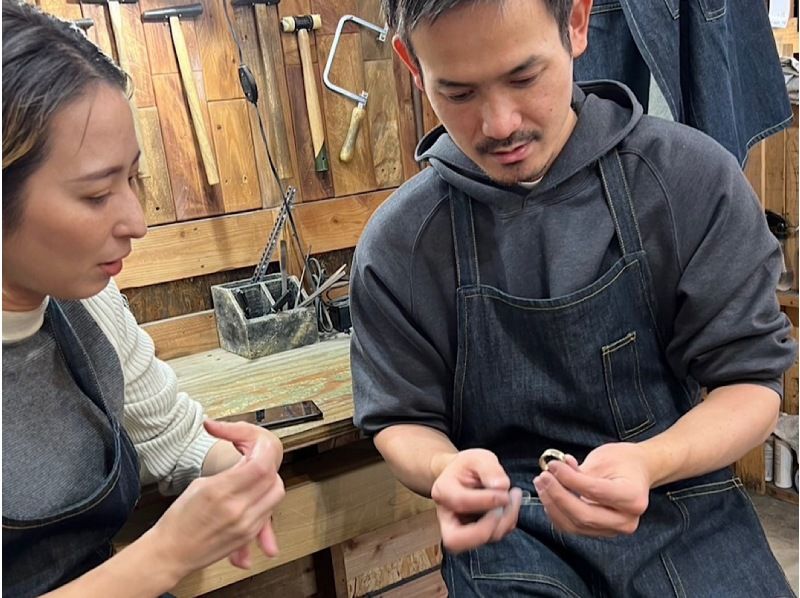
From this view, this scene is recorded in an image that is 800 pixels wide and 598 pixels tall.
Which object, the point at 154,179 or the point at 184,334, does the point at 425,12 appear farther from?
the point at 184,334

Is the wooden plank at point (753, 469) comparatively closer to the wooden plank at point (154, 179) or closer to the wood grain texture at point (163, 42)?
the wooden plank at point (154, 179)

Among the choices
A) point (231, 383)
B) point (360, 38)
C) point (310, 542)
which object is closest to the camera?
point (310, 542)

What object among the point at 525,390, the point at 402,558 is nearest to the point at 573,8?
the point at 525,390

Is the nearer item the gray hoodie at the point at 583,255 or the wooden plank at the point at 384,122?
the gray hoodie at the point at 583,255

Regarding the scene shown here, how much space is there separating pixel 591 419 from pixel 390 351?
0.32m

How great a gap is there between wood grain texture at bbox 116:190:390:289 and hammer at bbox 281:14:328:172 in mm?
128

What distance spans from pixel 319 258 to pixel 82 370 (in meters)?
1.12

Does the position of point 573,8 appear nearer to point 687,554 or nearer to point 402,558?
point 687,554

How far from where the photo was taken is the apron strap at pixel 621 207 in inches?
43.2

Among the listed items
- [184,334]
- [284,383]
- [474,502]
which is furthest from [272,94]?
[474,502]

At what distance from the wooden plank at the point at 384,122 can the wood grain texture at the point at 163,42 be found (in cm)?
47

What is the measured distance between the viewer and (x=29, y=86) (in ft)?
2.76

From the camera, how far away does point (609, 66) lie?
146 cm

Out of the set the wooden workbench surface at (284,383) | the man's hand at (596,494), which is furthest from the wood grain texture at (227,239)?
the man's hand at (596,494)
